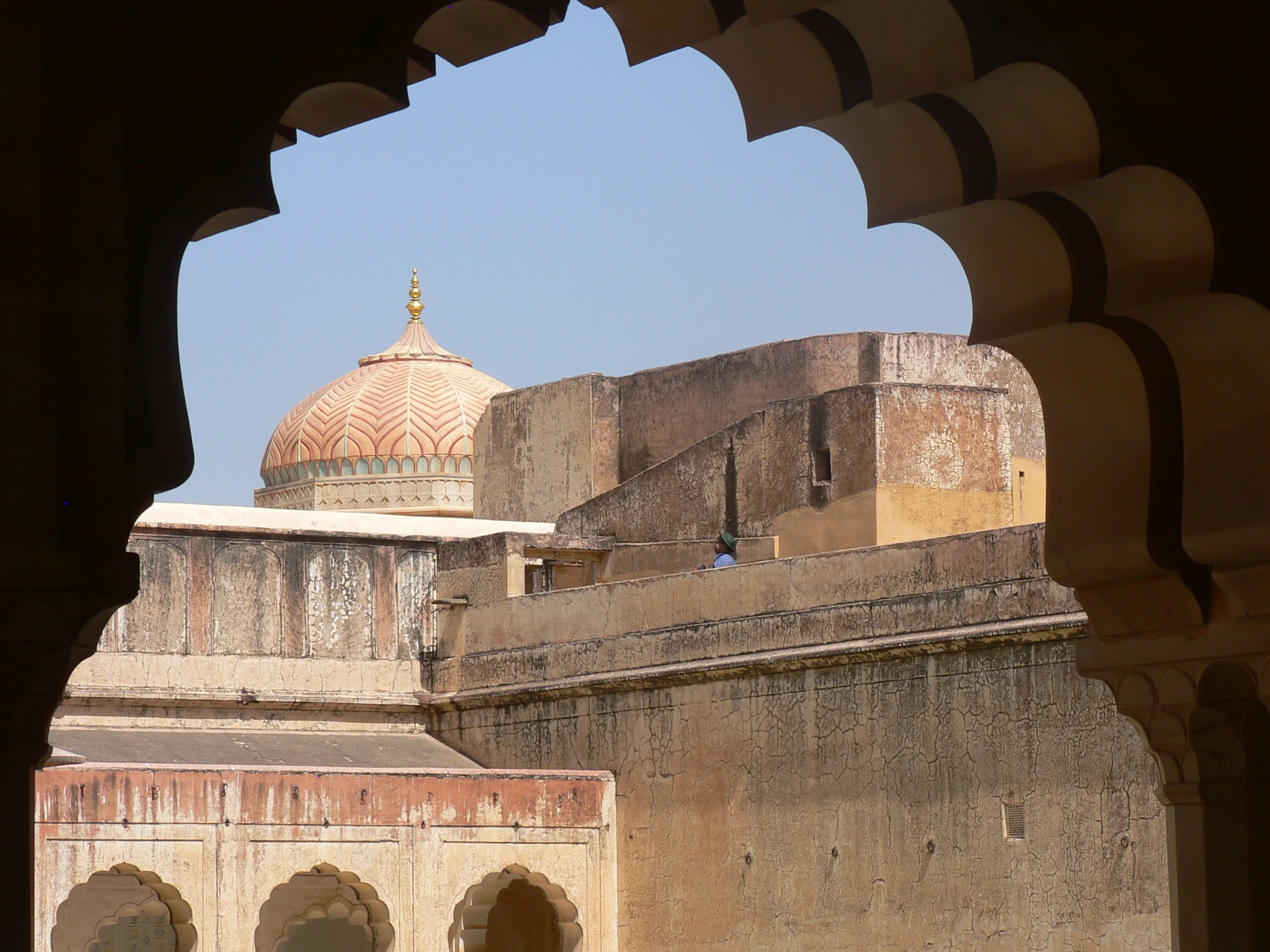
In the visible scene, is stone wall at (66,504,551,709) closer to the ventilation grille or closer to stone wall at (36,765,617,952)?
stone wall at (36,765,617,952)

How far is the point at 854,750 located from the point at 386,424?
47.4 ft

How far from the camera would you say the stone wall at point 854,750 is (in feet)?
37.9

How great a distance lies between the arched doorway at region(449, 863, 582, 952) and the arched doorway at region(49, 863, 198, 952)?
217 centimetres

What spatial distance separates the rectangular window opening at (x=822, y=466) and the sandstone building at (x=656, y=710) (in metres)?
0.03

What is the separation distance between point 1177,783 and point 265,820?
10.3 metres

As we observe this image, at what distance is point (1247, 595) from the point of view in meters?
3.81

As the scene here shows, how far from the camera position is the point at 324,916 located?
16094 millimetres

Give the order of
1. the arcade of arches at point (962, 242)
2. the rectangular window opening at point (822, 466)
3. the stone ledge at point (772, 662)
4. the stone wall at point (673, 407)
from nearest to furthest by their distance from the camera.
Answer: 1. the arcade of arches at point (962, 242)
2. the stone ledge at point (772, 662)
3. the rectangular window opening at point (822, 466)
4. the stone wall at point (673, 407)

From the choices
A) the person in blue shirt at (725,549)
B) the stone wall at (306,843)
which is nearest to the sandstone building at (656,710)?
the stone wall at (306,843)

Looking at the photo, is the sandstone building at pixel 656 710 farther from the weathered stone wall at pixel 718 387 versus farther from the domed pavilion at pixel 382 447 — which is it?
the domed pavilion at pixel 382 447

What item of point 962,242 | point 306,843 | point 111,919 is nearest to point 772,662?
point 306,843

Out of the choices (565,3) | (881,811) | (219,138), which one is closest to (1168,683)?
(565,3)

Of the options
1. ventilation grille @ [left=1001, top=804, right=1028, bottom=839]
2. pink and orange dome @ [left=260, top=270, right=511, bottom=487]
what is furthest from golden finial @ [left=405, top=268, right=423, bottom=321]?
ventilation grille @ [left=1001, top=804, right=1028, bottom=839]

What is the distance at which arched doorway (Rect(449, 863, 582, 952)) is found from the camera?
1476 cm
